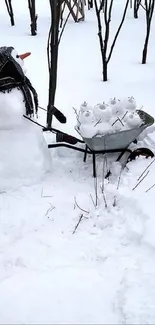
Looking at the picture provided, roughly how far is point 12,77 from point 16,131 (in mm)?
301

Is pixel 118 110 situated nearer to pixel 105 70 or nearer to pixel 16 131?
pixel 16 131

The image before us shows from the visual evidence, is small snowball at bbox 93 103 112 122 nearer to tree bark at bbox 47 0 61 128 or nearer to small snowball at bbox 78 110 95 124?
small snowball at bbox 78 110 95 124

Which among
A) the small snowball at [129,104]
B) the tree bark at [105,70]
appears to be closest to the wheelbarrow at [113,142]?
the small snowball at [129,104]

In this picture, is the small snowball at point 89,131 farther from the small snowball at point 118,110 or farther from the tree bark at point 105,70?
the tree bark at point 105,70

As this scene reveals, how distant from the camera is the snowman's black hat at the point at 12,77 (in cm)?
226

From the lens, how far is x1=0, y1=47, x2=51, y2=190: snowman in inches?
89.0

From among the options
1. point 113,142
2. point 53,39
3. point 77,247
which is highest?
point 53,39

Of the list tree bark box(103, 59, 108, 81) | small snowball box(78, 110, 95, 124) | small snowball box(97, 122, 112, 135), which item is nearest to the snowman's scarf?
small snowball box(78, 110, 95, 124)

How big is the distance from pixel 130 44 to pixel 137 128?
307 centimetres

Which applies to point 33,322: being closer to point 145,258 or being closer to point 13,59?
point 145,258

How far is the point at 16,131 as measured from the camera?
2.36 metres

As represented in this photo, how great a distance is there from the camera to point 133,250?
184cm

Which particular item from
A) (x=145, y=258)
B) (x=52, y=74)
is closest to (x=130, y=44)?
(x=52, y=74)

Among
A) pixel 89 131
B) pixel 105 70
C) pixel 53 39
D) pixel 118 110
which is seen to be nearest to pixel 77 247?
pixel 89 131
